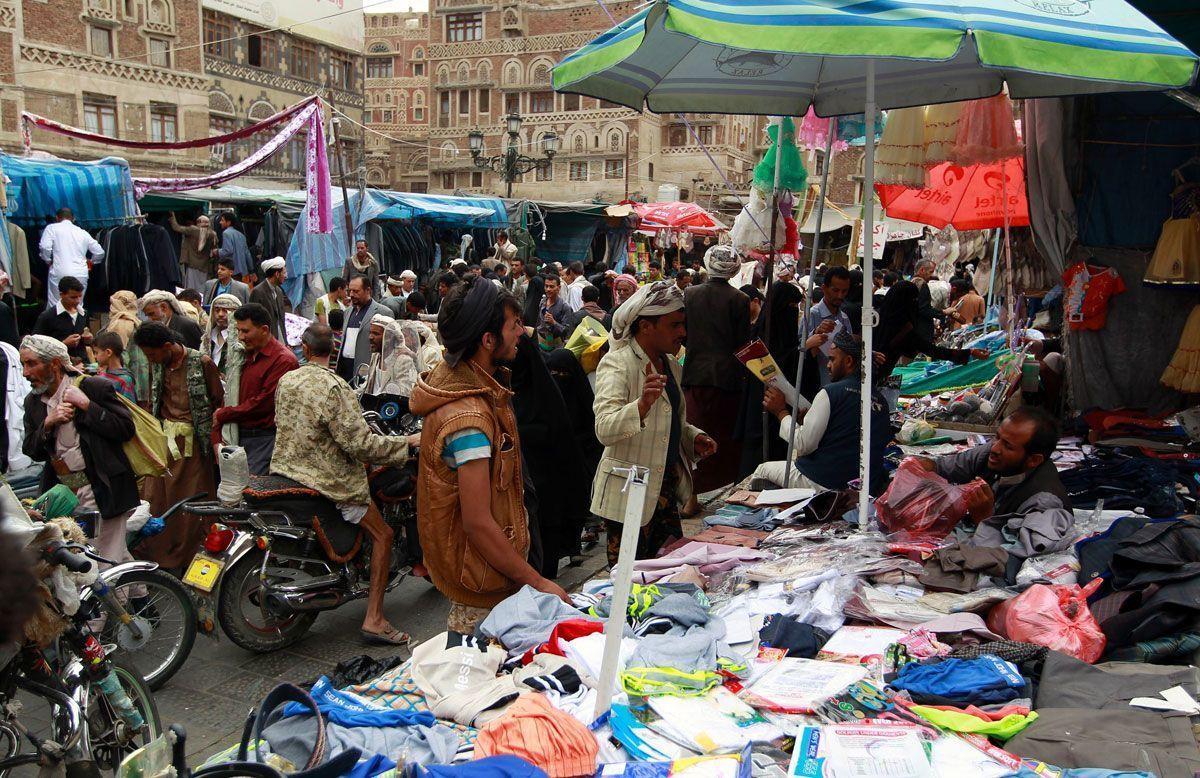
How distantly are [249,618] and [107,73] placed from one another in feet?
106

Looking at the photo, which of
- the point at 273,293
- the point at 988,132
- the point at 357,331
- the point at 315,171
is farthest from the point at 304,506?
the point at 315,171

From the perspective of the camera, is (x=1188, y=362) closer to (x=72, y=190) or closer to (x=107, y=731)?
(x=107, y=731)

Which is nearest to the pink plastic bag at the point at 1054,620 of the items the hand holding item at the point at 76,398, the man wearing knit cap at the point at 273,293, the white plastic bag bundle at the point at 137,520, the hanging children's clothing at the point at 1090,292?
the hanging children's clothing at the point at 1090,292

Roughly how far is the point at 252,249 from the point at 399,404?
1112 centimetres

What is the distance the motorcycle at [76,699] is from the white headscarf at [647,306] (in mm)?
2480

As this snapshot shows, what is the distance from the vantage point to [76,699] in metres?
3.52

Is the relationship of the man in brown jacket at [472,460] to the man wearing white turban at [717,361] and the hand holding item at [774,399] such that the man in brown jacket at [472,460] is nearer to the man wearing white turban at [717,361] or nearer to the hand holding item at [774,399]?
the hand holding item at [774,399]

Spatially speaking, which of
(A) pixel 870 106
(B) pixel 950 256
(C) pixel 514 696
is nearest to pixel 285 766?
(C) pixel 514 696

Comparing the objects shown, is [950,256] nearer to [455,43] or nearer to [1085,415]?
[1085,415]

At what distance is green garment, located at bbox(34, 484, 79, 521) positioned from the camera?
459 centimetres

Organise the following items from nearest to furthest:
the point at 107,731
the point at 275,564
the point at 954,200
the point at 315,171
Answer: the point at 107,731 → the point at 275,564 → the point at 954,200 → the point at 315,171

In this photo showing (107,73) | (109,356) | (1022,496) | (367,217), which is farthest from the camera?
(107,73)

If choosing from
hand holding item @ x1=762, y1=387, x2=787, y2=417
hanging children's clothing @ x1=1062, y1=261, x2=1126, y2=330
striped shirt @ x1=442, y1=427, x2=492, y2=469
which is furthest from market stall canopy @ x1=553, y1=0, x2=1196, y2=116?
hanging children's clothing @ x1=1062, y1=261, x2=1126, y2=330

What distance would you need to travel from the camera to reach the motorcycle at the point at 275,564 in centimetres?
479
